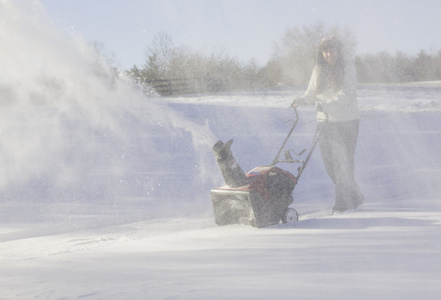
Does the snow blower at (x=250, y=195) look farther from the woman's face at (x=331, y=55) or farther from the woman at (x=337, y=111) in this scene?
the woman's face at (x=331, y=55)

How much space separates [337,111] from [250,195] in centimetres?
142

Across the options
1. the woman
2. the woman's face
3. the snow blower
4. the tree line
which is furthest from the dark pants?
the tree line

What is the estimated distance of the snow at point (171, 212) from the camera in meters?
2.73

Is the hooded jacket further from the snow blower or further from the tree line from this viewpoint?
the tree line

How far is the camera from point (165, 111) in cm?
1543

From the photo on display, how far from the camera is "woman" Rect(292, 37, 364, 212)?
5137 millimetres

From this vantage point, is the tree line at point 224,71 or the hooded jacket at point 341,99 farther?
the tree line at point 224,71

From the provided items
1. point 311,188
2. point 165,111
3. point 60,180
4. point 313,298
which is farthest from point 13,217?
point 165,111

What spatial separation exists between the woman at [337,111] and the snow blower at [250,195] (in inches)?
30.7

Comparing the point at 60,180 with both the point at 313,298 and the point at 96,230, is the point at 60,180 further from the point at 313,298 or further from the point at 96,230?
the point at 313,298

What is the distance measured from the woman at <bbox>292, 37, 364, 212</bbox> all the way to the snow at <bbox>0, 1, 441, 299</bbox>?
11.3 inches

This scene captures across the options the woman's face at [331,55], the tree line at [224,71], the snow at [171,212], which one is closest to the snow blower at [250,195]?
the snow at [171,212]

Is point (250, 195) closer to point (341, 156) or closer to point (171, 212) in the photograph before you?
point (341, 156)

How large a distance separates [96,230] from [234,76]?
19564mm
